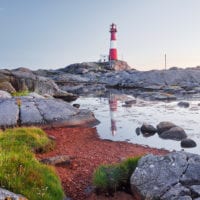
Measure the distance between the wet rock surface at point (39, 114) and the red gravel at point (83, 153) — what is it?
144 centimetres

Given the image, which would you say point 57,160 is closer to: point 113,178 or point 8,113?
point 113,178

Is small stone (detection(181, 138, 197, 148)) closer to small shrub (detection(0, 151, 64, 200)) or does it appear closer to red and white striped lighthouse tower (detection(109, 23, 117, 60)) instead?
small shrub (detection(0, 151, 64, 200))

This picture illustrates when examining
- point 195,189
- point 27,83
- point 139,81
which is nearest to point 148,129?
point 195,189

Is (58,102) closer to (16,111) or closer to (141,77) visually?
(16,111)

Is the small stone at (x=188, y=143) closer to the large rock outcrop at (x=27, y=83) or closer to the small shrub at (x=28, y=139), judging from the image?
the small shrub at (x=28, y=139)

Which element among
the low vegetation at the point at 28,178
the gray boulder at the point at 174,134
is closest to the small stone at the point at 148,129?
the gray boulder at the point at 174,134

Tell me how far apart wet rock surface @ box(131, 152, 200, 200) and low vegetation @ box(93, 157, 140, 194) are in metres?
0.53

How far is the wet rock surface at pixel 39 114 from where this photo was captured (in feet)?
65.5

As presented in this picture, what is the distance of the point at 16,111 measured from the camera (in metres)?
20.8

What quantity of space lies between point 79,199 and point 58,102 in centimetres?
1447

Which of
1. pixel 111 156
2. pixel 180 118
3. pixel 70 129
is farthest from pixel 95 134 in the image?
pixel 180 118

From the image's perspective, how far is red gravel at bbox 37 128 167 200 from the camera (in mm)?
10320

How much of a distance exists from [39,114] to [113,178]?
12.0 m

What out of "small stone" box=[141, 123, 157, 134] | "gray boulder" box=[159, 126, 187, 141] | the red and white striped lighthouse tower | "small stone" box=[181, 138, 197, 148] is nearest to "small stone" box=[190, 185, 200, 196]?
"small stone" box=[181, 138, 197, 148]
